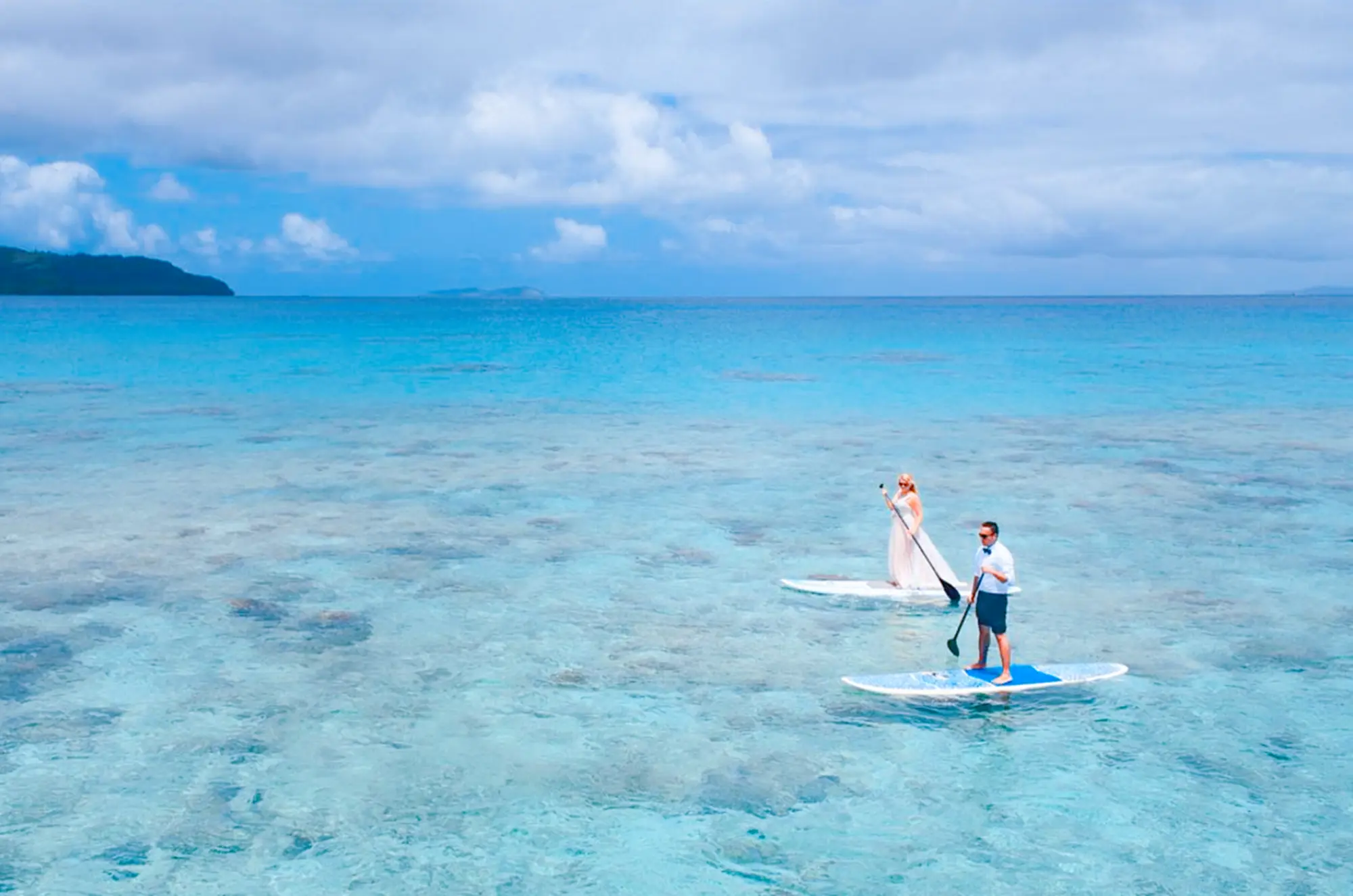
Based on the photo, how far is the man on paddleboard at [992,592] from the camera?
13.9 metres

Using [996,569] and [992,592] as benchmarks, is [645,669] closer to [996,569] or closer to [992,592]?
[992,592]

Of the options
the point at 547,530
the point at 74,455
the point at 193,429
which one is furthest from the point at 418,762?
the point at 193,429

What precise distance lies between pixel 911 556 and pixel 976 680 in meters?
4.53

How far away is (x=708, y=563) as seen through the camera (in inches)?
824

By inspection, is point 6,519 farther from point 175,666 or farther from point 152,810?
point 152,810

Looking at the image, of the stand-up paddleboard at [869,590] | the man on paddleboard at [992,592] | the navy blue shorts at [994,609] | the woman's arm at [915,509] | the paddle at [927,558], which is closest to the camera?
the man on paddleboard at [992,592]

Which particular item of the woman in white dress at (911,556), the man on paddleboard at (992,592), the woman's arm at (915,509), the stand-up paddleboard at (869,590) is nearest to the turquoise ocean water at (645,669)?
the stand-up paddleboard at (869,590)

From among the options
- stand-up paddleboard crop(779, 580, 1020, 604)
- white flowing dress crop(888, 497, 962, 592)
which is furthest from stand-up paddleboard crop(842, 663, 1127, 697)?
white flowing dress crop(888, 497, 962, 592)

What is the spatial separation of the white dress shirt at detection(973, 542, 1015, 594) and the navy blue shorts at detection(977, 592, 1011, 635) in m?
0.08

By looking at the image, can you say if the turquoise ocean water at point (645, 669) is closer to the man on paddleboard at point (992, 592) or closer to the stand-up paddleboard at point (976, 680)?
the stand-up paddleboard at point (976, 680)

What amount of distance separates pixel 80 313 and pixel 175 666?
182 m

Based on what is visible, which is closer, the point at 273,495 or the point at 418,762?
the point at 418,762

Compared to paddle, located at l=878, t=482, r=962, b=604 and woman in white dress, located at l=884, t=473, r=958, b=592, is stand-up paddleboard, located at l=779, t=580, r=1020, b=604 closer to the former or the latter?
woman in white dress, located at l=884, t=473, r=958, b=592

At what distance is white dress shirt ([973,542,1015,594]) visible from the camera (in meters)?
13.9
